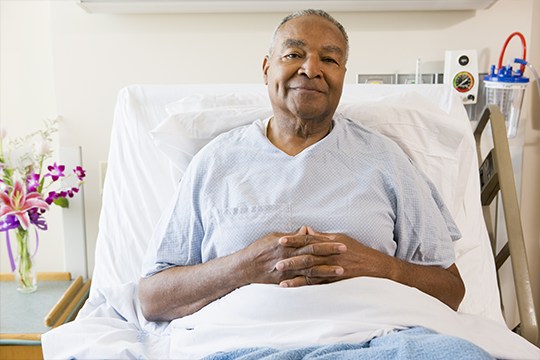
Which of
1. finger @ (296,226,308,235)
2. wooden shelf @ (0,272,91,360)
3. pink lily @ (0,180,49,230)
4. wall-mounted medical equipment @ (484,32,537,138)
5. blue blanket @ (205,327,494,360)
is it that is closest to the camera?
blue blanket @ (205,327,494,360)

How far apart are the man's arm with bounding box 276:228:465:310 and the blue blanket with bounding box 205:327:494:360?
0.17m

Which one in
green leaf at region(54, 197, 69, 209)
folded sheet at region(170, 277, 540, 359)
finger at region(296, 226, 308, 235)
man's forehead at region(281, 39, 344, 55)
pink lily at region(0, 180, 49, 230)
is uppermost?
man's forehead at region(281, 39, 344, 55)

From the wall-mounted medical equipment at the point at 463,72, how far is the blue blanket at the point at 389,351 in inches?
49.3

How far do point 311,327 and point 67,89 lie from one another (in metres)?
1.47

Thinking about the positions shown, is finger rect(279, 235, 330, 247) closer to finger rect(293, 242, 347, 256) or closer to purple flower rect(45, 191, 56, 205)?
finger rect(293, 242, 347, 256)

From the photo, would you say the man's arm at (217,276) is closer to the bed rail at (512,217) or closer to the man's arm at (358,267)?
the man's arm at (358,267)

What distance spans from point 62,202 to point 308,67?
4.02 ft

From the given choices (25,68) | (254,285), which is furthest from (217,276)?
(25,68)

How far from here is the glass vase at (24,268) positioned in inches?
66.3

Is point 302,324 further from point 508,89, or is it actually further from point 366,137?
point 508,89

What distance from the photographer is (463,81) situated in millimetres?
1846

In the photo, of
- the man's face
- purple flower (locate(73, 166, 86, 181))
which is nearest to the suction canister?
the man's face

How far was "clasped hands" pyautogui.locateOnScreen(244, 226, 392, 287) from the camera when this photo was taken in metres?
1.02

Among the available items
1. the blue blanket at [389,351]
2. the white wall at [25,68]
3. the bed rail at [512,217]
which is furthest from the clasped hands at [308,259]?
the white wall at [25,68]
